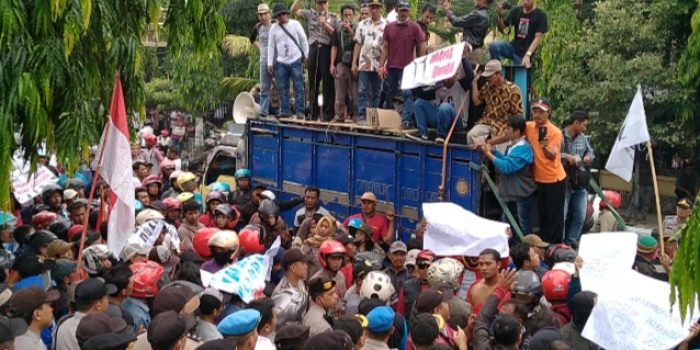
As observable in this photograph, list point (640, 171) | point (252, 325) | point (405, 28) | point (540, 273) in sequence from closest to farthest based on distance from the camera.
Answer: point (252, 325) → point (540, 273) → point (405, 28) → point (640, 171)

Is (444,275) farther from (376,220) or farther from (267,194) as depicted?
(267,194)

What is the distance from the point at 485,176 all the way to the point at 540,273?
2173mm

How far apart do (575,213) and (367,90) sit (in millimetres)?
3309

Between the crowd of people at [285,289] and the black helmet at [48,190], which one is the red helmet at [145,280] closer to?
the crowd of people at [285,289]

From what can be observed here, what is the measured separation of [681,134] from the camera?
19.4m

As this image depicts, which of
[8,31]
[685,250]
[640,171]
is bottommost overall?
[640,171]

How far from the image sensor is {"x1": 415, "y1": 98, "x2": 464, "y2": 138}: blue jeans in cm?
1078

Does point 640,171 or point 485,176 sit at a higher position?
point 485,176

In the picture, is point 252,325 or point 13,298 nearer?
point 252,325

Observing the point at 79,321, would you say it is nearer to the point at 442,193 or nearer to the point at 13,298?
the point at 13,298

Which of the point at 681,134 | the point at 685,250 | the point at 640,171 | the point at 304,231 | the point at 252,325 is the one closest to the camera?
the point at 685,250

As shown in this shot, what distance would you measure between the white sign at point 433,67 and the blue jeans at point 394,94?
0.29 meters

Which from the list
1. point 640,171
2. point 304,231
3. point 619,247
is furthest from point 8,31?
point 640,171

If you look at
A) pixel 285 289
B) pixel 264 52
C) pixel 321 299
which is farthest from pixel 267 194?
pixel 321 299
